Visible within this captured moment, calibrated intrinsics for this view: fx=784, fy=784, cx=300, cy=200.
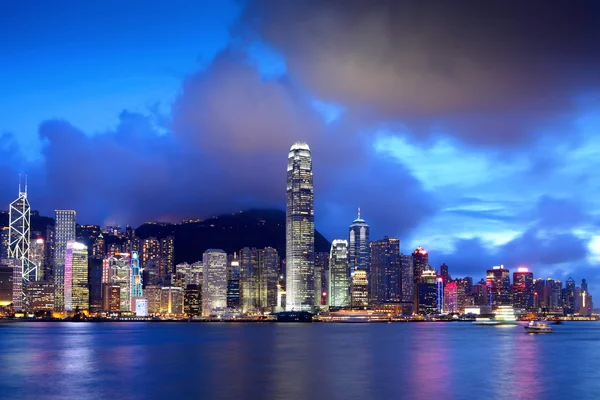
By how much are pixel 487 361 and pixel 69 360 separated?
54.7m

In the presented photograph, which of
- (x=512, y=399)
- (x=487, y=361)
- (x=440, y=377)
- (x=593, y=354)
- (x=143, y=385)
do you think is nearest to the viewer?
(x=512, y=399)

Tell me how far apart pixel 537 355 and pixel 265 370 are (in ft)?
154

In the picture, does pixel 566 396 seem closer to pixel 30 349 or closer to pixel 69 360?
pixel 69 360

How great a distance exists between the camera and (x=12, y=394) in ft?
224

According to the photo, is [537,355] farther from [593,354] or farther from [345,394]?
[345,394]

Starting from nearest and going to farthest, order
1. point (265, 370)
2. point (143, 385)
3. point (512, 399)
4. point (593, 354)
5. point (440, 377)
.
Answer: point (512, 399) → point (143, 385) → point (440, 377) → point (265, 370) → point (593, 354)

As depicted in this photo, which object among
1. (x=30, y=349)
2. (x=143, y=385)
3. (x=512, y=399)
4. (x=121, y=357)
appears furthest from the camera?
(x=30, y=349)

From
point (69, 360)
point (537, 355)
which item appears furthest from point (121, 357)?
point (537, 355)

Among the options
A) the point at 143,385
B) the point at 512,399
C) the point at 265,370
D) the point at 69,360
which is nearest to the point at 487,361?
the point at 265,370

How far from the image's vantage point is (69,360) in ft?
339

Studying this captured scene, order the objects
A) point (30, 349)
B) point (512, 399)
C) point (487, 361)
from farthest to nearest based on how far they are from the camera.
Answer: point (30, 349), point (487, 361), point (512, 399)

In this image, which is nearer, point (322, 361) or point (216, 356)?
point (322, 361)

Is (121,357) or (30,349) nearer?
(121,357)

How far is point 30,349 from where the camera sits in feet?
424
